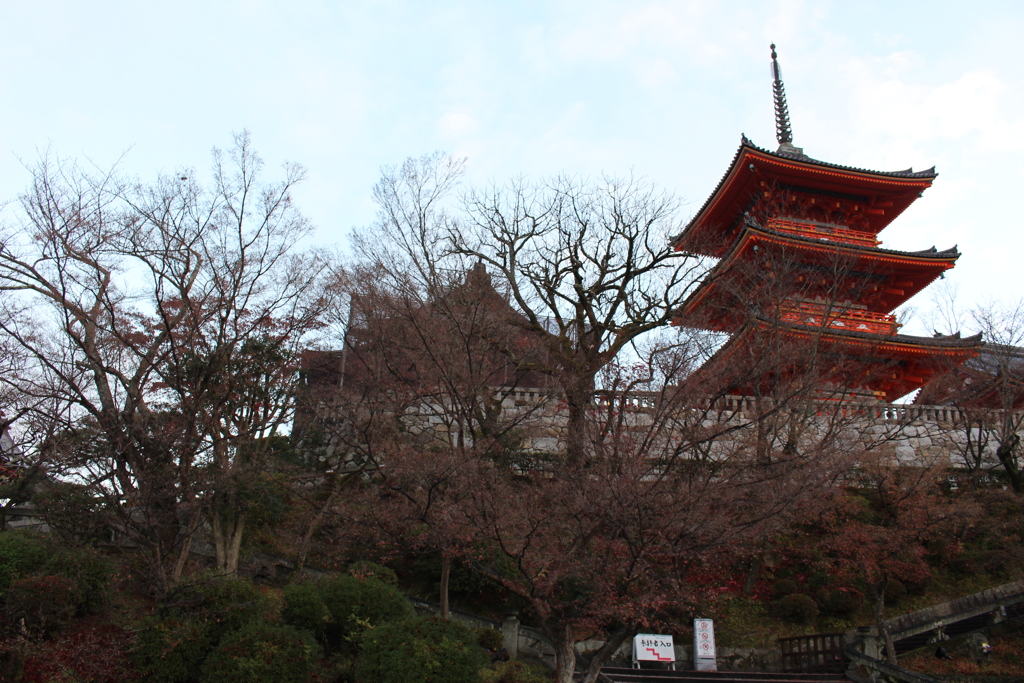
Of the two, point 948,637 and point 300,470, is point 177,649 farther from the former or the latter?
point 948,637

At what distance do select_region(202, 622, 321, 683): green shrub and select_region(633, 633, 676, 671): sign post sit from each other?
5.54 meters

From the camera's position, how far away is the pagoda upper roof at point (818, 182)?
20.9 meters

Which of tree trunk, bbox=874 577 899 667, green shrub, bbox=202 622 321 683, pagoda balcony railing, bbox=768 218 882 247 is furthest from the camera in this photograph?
pagoda balcony railing, bbox=768 218 882 247

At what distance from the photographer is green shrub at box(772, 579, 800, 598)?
13.8m

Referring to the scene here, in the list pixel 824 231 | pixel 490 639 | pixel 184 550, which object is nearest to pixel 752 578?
pixel 490 639

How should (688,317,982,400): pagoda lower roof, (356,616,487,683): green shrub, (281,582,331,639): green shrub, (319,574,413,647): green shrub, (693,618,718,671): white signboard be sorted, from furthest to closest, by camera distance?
1. (688,317,982,400): pagoda lower roof
2. (693,618,718,671): white signboard
3. (319,574,413,647): green shrub
4. (281,582,331,639): green shrub
5. (356,616,487,683): green shrub

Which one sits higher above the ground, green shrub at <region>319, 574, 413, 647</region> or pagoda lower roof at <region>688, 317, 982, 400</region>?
pagoda lower roof at <region>688, 317, 982, 400</region>

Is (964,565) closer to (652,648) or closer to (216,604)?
(652,648)

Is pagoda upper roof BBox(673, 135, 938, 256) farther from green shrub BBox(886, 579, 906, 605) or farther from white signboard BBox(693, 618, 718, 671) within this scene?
white signboard BBox(693, 618, 718, 671)

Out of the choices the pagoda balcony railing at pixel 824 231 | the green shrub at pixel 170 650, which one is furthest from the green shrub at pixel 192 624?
the pagoda balcony railing at pixel 824 231

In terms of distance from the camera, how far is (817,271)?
20281 millimetres

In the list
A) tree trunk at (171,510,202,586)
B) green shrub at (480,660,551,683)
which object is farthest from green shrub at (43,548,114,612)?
green shrub at (480,660,551,683)

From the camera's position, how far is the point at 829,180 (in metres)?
21.4

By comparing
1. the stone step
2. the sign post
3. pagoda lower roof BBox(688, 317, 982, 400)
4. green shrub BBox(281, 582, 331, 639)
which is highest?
pagoda lower roof BBox(688, 317, 982, 400)
